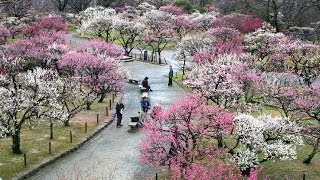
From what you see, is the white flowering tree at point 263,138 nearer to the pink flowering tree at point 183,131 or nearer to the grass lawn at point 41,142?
the pink flowering tree at point 183,131

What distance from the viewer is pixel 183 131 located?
23.7m

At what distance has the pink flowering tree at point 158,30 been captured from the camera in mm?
65438

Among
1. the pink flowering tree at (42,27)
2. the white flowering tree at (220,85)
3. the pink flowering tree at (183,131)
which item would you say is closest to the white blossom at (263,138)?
the pink flowering tree at (183,131)

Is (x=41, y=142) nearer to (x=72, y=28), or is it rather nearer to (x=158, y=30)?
(x=158, y=30)

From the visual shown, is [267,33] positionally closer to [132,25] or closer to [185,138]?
[132,25]

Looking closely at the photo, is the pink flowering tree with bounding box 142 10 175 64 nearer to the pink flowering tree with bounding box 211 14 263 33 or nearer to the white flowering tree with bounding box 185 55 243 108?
the pink flowering tree with bounding box 211 14 263 33

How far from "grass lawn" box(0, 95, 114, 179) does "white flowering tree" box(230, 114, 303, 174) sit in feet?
38.6

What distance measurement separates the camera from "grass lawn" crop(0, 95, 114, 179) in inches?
1003

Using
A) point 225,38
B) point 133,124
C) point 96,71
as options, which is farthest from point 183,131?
point 225,38

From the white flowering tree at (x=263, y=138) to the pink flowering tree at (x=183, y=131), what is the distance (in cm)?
122

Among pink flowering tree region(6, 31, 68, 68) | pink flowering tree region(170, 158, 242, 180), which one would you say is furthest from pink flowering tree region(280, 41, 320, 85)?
pink flowering tree region(6, 31, 68, 68)

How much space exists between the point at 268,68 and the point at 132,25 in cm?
2573

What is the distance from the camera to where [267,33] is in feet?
179

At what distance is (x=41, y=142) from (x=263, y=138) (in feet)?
48.8
